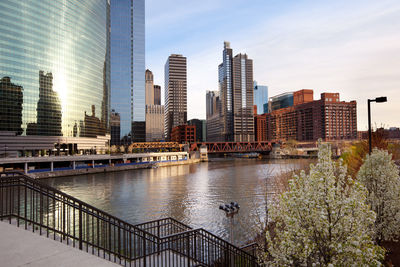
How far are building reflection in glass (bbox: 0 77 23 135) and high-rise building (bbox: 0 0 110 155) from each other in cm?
31

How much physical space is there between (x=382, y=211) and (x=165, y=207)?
92.9 ft

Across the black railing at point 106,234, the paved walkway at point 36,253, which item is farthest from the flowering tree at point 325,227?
the paved walkway at point 36,253

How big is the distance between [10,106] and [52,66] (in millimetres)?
27920

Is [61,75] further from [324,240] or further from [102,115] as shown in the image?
[324,240]

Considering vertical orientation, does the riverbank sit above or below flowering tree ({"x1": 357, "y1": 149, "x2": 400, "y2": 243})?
below

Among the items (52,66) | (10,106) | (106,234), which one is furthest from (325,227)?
(52,66)

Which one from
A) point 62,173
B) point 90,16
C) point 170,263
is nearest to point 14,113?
point 62,173

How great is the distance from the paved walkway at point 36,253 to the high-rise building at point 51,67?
112191 mm

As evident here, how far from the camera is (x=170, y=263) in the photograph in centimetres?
1116

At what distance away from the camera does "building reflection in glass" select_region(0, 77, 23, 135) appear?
99.5 meters

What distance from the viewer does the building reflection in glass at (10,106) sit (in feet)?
326

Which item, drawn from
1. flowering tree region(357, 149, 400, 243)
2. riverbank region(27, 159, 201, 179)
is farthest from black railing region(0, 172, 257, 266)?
riverbank region(27, 159, 201, 179)

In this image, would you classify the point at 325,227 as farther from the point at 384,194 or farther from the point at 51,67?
the point at 51,67

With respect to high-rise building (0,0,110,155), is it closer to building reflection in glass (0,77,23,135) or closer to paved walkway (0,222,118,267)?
building reflection in glass (0,77,23,135)
